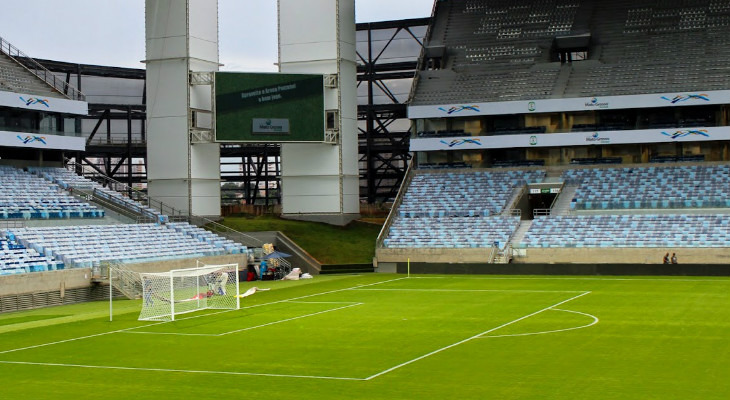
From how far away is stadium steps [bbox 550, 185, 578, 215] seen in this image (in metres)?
63.4

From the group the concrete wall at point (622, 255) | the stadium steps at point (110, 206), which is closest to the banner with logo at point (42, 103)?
the stadium steps at point (110, 206)

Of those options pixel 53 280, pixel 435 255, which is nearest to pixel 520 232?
pixel 435 255

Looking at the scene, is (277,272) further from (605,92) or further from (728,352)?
(728,352)

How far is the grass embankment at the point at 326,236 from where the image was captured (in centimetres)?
6197

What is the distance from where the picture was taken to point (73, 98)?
64.5 meters

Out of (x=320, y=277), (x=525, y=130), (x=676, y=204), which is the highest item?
(x=525, y=130)

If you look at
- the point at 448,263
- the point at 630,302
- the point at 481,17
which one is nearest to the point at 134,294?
the point at 448,263

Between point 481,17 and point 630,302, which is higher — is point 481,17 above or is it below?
above

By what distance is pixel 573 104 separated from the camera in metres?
67.9

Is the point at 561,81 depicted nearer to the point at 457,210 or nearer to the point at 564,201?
the point at 564,201

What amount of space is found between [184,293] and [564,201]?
32.2 meters

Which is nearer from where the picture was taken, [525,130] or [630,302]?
[630,302]

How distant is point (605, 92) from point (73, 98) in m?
38.0

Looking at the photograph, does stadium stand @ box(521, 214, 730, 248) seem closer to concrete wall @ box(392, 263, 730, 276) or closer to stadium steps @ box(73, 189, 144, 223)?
concrete wall @ box(392, 263, 730, 276)
